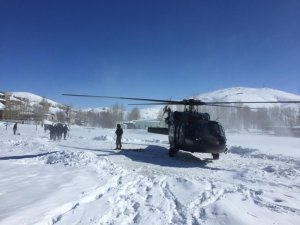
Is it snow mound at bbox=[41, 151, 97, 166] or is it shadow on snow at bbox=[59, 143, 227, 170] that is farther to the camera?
shadow on snow at bbox=[59, 143, 227, 170]

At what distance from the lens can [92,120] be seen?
182 m

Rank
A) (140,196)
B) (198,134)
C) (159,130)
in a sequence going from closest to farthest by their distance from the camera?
(140,196)
(198,134)
(159,130)

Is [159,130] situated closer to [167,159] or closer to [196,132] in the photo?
[167,159]

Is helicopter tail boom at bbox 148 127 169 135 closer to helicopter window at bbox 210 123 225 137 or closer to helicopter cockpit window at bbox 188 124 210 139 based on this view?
helicopter cockpit window at bbox 188 124 210 139

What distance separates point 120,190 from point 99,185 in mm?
658

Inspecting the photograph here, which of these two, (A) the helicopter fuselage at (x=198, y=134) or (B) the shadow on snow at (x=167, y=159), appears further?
(A) the helicopter fuselage at (x=198, y=134)

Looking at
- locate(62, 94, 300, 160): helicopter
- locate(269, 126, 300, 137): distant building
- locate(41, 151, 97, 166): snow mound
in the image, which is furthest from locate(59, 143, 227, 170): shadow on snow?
locate(269, 126, 300, 137): distant building

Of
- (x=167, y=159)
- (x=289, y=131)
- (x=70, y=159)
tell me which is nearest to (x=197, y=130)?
(x=167, y=159)

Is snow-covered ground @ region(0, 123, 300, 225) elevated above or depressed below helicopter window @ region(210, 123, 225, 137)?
below

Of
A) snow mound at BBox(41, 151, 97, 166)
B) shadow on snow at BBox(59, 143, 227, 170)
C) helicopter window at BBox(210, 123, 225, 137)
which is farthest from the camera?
helicopter window at BBox(210, 123, 225, 137)

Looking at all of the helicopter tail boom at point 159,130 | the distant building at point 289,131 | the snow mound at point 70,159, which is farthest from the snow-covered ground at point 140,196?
the distant building at point 289,131

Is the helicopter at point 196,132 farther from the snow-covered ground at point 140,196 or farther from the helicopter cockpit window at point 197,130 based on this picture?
the snow-covered ground at point 140,196

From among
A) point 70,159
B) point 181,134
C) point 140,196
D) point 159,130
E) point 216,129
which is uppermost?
point 216,129

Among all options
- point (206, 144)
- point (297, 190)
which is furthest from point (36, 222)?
point (206, 144)
